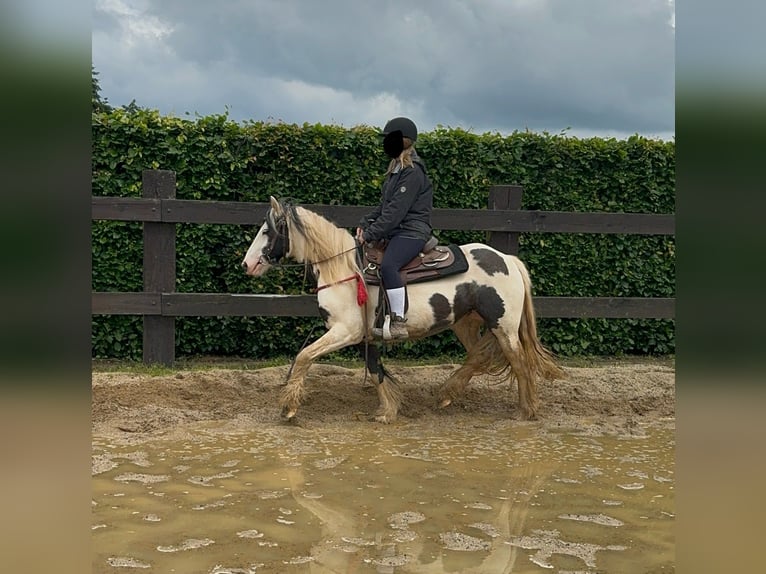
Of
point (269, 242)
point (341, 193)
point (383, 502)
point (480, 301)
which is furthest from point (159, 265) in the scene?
point (383, 502)

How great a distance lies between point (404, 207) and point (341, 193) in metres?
2.45

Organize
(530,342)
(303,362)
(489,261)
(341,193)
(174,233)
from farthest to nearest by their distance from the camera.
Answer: (341,193)
(174,233)
(530,342)
(489,261)
(303,362)

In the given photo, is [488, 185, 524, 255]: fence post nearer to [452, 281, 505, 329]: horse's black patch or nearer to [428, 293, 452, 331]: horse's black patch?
[452, 281, 505, 329]: horse's black patch

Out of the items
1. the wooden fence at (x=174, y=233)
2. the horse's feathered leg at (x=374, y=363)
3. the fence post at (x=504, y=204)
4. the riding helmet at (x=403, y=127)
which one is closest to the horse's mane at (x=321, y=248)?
the horse's feathered leg at (x=374, y=363)

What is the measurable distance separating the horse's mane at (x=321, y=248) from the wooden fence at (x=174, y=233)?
1299mm

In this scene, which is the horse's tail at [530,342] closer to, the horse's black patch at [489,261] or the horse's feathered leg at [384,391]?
the horse's black patch at [489,261]

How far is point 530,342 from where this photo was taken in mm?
5785

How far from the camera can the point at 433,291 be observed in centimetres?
543

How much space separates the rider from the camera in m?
5.28

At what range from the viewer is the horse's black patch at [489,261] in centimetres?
558

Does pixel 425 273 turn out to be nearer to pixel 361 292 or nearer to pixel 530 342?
pixel 361 292
